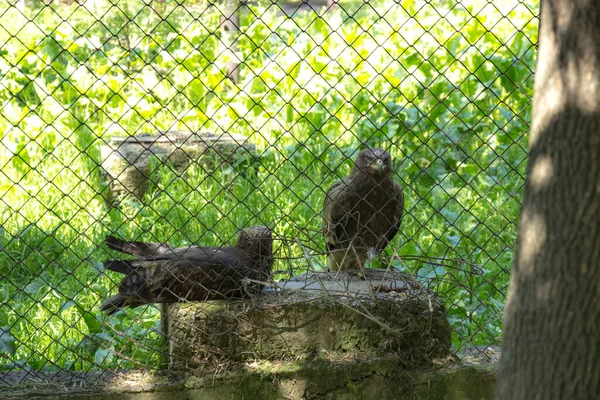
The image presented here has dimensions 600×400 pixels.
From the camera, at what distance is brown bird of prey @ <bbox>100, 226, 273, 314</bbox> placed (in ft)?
12.4

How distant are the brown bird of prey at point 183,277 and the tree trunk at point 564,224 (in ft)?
5.50

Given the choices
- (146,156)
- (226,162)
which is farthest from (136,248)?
(146,156)

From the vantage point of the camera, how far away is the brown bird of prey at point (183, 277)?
3.79 m

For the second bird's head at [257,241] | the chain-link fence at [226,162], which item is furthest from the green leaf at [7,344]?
the second bird's head at [257,241]

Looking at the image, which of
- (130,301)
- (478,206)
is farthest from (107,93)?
(130,301)

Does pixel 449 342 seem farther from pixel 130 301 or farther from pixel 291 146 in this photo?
pixel 291 146

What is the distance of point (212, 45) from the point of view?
9398 mm

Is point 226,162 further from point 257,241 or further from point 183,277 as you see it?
point 183,277

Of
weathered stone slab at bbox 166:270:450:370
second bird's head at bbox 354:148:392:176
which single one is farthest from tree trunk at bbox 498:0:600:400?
second bird's head at bbox 354:148:392:176

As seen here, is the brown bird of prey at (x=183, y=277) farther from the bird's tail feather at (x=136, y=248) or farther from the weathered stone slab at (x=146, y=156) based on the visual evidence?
the weathered stone slab at (x=146, y=156)

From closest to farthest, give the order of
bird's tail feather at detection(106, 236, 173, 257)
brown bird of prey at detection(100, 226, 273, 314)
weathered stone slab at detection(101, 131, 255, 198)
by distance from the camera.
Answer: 1. brown bird of prey at detection(100, 226, 273, 314)
2. bird's tail feather at detection(106, 236, 173, 257)
3. weathered stone slab at detection(101, 131, 255, 198)

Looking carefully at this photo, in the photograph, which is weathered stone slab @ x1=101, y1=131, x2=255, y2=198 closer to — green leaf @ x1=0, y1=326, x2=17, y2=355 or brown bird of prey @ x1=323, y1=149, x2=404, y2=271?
brown bird of prey @ x1=323, y1=149, x2=404, y2=271

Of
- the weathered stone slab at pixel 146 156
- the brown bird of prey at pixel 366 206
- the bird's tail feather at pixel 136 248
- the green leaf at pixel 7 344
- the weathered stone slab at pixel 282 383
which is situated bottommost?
the weathered stone slab at pixel 282 383

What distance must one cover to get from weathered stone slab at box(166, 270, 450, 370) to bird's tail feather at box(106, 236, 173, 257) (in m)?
0.31
